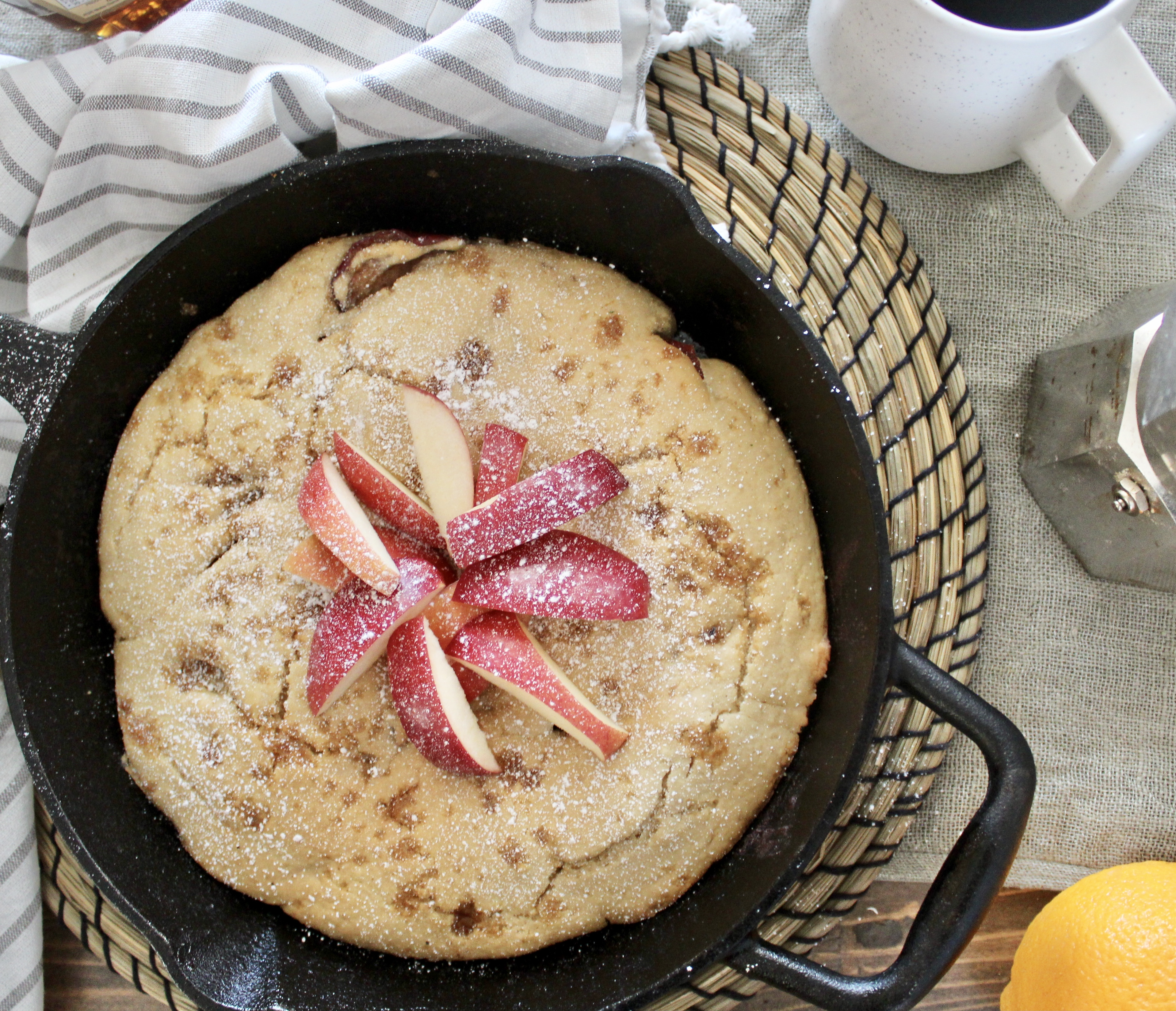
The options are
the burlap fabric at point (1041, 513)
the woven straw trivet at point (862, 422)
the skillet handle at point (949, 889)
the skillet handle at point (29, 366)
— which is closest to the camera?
the skillet handle at point (949, 889)

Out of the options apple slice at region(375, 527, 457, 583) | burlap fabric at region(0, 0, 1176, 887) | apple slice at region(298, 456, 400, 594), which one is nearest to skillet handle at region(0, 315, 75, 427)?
apple slice at region(298, 456, 400, 594)

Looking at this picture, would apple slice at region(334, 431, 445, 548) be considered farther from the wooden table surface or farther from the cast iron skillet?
the wooden table surface

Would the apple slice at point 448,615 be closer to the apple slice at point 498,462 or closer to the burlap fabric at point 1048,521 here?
the apple slice at point 498,462

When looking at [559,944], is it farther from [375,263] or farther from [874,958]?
[375,263]

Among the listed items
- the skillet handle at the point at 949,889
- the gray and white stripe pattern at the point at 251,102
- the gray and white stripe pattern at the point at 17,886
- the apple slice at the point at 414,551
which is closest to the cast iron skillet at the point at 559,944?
the skillet handle at the point at 949,889

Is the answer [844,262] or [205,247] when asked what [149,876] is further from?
[844,262]
